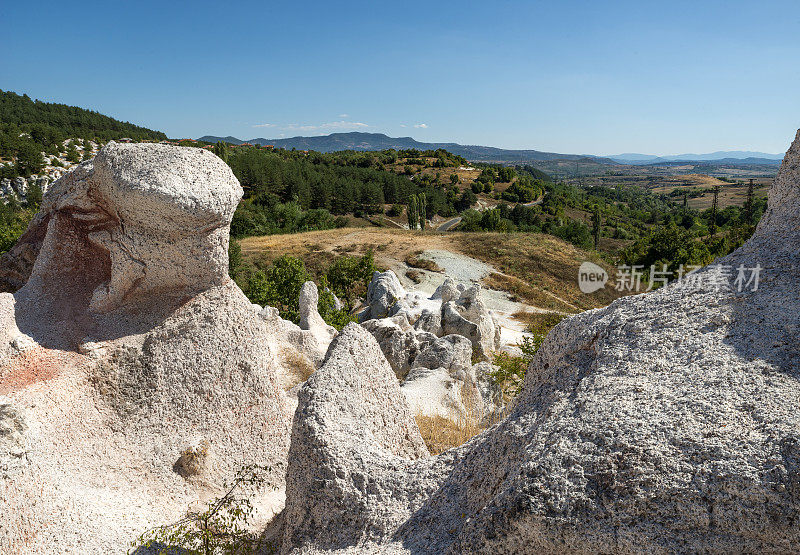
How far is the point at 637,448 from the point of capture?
12.1 feet

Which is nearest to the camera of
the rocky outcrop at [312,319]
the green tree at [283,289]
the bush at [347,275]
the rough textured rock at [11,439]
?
the rough textured rock at [11,439]

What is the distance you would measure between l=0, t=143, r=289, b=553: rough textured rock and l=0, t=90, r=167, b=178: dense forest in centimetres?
7907

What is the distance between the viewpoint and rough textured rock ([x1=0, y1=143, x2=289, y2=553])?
718cm

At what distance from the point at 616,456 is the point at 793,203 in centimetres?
371

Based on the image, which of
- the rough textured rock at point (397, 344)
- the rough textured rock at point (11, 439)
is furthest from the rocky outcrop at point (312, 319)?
the rough textured rock at point (11, 439)

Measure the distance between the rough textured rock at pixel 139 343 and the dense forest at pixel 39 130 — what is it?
79.1 metres

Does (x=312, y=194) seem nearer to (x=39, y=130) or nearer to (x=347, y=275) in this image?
(x=39, y=130)

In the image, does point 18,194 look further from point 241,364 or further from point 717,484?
point 717,484

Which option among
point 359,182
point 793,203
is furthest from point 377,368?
point 359,182

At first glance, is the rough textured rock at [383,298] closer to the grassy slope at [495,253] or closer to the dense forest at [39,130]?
the grassy slope at [495,253]

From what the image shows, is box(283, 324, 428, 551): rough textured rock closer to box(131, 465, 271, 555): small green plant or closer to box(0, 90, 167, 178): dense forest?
box(131, 465, 271, 555): small green plant

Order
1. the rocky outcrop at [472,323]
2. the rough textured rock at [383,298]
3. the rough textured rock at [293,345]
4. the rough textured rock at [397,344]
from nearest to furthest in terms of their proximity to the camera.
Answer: the rough textured rock at [293,345]
the rough textured rock at [397,344]
the rocky outcrop at [472,323]
the rough textured rock at [383,298]

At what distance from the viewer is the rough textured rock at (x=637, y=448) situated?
3.49 meters

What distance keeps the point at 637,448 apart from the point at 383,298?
20057 mm
